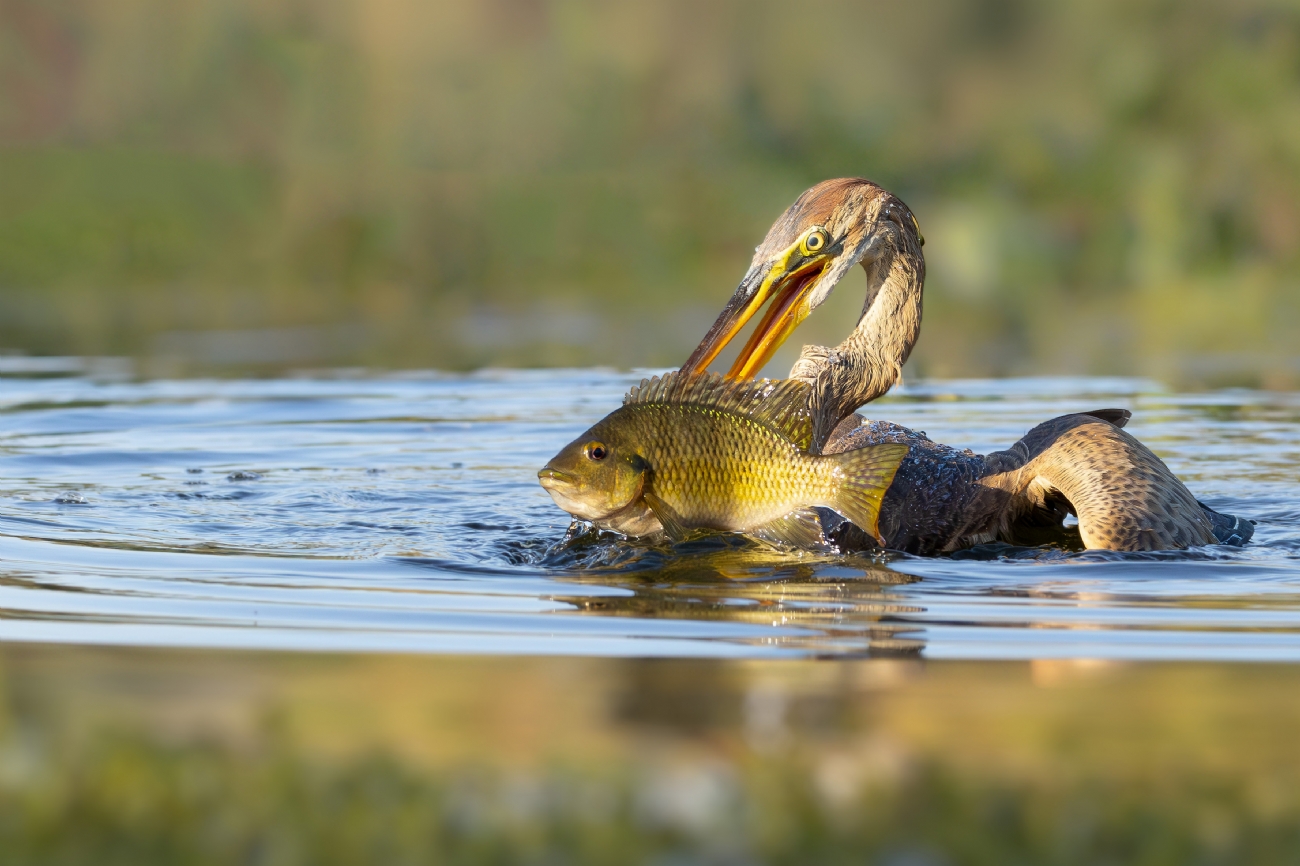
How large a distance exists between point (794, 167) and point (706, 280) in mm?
1828

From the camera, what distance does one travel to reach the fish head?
5059 millimetres

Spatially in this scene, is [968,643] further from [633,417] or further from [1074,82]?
[1074,82]

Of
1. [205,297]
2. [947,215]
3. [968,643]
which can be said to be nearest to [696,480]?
[968,643]

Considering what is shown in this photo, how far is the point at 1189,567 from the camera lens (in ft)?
17.6

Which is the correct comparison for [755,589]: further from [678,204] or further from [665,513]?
[678,204]

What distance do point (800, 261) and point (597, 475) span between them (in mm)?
1502

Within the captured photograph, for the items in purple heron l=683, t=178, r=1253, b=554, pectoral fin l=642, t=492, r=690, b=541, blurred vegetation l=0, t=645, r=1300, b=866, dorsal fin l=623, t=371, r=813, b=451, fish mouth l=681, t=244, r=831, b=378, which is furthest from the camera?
fish mouth l=681, t=244, r=831, b=378

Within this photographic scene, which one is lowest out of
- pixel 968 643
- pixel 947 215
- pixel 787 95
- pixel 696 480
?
pixel 968 643

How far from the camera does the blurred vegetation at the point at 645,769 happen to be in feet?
9.75

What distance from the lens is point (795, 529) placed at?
5.25 meters

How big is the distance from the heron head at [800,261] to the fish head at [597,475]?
979 millimetres

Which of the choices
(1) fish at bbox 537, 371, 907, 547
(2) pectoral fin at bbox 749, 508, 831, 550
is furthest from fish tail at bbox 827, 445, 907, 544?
(2) pectoral fin at bbox 749, 508, 831, 550

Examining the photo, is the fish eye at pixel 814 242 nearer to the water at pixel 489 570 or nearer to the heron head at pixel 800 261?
the heron head at pixel 800 261

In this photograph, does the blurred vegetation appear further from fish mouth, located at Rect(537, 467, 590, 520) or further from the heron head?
the heron head
